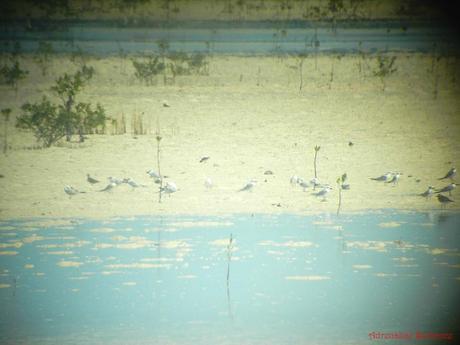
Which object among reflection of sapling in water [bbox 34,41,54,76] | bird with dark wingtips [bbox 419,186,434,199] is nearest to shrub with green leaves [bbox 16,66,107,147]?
bird with dark wingtips [bbox 419,186,434,199]

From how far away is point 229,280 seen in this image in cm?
562

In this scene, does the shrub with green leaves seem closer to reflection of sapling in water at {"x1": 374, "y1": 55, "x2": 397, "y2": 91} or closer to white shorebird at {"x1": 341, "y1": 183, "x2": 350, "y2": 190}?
white shorebird at {"x1": 341, "y1": 183, "x2": 350, "y2": 190}

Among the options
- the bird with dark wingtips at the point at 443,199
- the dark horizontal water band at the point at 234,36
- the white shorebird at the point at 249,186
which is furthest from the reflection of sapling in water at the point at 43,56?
the bird with dark wingtips at the point at 443,199

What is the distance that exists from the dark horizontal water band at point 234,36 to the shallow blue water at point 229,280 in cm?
1170

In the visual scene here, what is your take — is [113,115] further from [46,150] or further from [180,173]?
[180,173]

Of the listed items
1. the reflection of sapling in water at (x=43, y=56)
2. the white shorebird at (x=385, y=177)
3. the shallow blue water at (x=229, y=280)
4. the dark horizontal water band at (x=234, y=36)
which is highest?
the dark horizontal water band at (x=234, y=36)

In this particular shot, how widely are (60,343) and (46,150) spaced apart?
542 cm

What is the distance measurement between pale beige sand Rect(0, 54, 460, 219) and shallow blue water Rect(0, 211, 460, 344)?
0.59 m

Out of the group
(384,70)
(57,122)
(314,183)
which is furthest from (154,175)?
(384,70)

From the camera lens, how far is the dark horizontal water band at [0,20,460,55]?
19.0 metres

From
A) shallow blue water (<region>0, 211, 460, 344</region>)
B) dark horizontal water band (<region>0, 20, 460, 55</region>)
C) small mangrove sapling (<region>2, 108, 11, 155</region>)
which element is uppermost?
dark horizontal water band (<region>0, 20, 460, 55</region>)

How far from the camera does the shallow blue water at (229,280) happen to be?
4855 millimetres

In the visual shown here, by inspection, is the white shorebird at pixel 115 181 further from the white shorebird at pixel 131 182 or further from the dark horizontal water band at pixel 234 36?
the dark horizontal water band at pixel 234 36

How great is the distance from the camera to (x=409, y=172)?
8992mm
